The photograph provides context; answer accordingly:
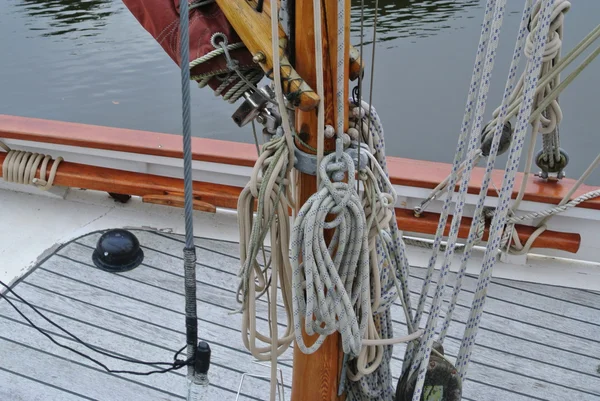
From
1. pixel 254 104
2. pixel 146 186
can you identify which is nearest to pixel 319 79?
pixel 254 104

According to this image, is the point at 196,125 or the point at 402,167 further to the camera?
the point at 196,125

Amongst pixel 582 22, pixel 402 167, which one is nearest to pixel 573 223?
pixel 402 167

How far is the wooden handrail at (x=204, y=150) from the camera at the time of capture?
1902 millimetres

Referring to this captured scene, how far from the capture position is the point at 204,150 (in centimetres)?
211

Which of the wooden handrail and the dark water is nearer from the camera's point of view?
the wooden handrail

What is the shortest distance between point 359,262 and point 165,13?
0.54m

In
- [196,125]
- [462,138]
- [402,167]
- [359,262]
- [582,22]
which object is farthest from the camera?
[582,22]

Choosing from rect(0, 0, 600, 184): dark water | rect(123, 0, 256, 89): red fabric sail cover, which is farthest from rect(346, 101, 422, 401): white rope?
rect(0, 0, 600, 184): dark water

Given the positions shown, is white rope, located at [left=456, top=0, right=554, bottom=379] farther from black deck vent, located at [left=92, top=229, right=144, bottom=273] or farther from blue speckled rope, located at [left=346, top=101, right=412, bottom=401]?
black deck vent, located at [left=92, top=229, right=144, bottom=273]

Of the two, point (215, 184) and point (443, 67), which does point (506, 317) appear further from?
point (443, 67)

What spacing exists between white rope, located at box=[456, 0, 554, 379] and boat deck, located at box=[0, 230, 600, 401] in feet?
1.88

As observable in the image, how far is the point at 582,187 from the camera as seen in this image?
1.90 metres

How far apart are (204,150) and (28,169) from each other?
688 millimetres

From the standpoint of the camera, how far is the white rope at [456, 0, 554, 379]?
895 millimetres
